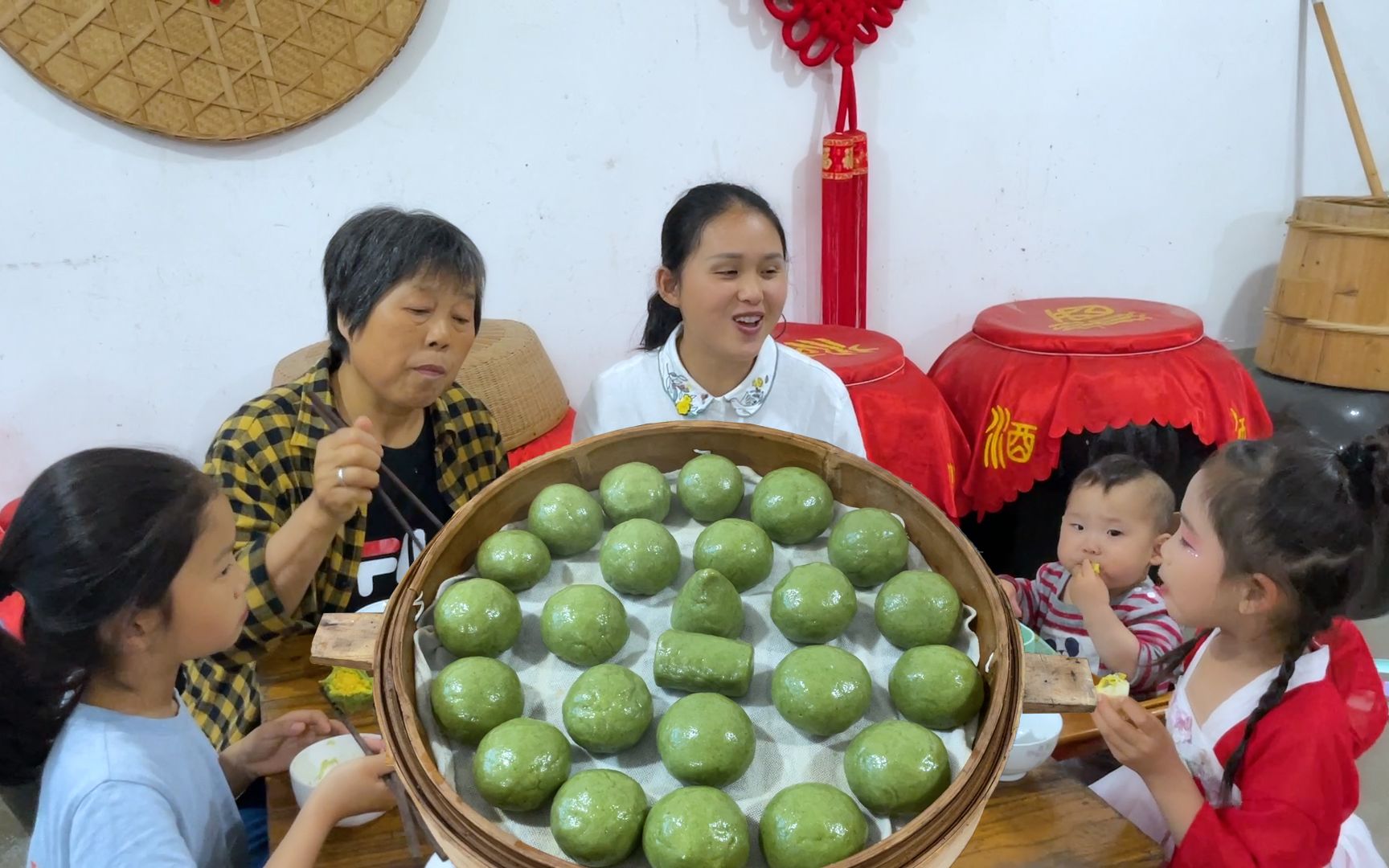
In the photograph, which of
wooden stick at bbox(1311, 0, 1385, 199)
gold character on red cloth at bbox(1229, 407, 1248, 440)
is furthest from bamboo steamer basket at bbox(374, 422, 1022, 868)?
wooden stick at bbox(1311, 0, 1385, 199)

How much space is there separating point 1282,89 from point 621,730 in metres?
3.90

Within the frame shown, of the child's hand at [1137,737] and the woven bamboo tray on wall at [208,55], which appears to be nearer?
the child's hand at [1137,737]

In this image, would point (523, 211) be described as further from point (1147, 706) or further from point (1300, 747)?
point (1300, 747)

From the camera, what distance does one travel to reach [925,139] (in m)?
3.27

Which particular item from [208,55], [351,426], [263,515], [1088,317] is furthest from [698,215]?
[1088,317]

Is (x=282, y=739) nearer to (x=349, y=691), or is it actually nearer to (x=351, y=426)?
(x=349, y=691)

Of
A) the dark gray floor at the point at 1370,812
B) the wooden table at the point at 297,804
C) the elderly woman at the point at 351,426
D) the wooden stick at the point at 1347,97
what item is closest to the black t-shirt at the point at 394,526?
the elderly woman at the point at 351,426

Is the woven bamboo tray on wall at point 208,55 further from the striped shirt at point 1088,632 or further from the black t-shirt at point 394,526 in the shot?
the striped shirt at point 1088,632

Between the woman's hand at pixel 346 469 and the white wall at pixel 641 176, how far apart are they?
182 centimetres

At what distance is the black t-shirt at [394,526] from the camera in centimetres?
166

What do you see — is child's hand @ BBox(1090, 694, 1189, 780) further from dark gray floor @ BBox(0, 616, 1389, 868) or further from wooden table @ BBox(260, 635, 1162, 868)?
dark gray floor @ BBox(0, 616, 1389, 868)

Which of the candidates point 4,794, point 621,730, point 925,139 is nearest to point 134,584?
point 621,730

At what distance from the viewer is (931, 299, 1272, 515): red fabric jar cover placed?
2.74m

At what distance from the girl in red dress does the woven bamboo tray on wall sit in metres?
2.51
